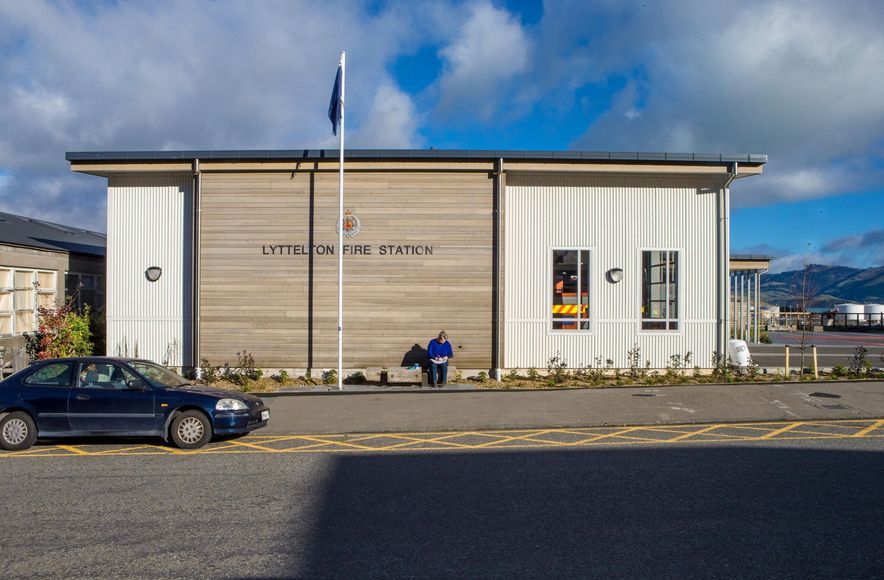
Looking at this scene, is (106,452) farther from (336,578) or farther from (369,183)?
(369,183)

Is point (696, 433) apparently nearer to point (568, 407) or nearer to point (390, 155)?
point (568, 407)

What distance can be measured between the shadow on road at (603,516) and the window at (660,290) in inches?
362

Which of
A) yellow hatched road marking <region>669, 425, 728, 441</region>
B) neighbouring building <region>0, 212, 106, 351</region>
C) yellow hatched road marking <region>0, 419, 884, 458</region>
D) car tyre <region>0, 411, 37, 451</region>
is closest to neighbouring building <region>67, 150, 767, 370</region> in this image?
neighbouring building <region>0, 212, 106, 351</region>

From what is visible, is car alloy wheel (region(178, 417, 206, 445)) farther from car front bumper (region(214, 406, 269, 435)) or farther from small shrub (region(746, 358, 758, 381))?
small shrub (region(746, 358, 758, 381))

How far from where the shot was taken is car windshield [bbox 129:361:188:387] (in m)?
10.4

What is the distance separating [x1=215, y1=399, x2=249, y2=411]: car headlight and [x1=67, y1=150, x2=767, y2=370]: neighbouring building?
710 centimetres

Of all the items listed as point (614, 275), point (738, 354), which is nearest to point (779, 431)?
point (614, 275)

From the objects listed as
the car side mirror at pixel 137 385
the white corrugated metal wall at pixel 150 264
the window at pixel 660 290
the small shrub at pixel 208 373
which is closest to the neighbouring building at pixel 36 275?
the white corrugated metal wall at pixel 150 264

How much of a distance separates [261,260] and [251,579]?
1333 centimetres

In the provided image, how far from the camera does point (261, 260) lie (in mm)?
17609

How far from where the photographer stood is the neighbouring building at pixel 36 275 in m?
17.7

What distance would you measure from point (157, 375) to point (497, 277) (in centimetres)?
900

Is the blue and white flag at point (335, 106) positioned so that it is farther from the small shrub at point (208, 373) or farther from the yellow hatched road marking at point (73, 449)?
the yellow hatched road marking at point (73, 449)

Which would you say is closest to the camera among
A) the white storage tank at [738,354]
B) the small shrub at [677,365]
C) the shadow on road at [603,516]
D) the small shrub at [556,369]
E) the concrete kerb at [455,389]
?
the shadow on road at [603,516]
